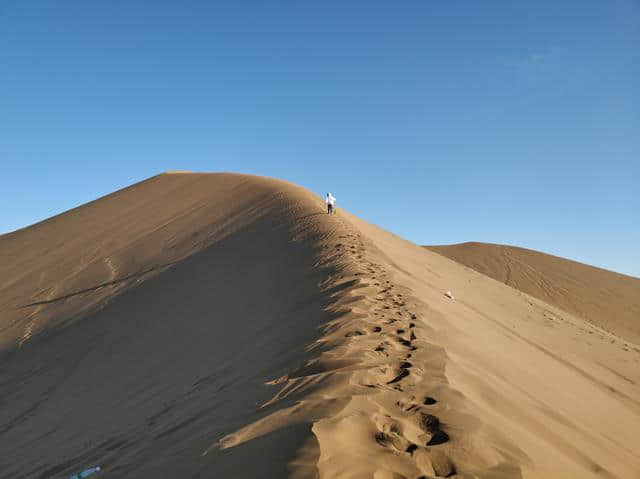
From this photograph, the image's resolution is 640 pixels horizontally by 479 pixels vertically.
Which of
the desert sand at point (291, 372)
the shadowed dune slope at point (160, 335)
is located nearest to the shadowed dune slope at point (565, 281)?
the desert sand at point (291, 372)

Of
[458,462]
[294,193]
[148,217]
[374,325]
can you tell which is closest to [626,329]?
[294,193]

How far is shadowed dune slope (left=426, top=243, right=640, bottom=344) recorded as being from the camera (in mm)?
26031

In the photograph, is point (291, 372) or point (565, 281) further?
point (565, 281)

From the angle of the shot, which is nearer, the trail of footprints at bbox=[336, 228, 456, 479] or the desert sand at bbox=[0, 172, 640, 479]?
the trail of footprints at bbox=[336, 228, 456, 479]

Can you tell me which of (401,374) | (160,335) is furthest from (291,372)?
(160,335)

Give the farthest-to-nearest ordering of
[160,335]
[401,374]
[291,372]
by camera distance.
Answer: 1. [160,335]
2. [291,372]
3. [401,374]

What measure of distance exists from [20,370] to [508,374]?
874 centimetres

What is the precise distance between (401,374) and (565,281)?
100 feet

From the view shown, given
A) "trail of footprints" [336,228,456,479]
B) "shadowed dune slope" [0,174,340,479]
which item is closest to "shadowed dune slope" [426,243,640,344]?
"shadowed dune slope" [0,174,340,479]

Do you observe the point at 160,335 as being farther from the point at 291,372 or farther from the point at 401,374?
the point at 401,374

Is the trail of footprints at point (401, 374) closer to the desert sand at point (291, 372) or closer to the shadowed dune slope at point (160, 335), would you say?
the desert sand at point (291, 372)

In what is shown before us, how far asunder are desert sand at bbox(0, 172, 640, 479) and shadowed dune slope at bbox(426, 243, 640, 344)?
1397cm

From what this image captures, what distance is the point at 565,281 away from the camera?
30.9 m

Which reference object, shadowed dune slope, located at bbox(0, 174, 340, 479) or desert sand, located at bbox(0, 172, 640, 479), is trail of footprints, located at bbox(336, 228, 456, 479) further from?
shadowed dune slope, located at bbox(0, 174, 340, 479)
